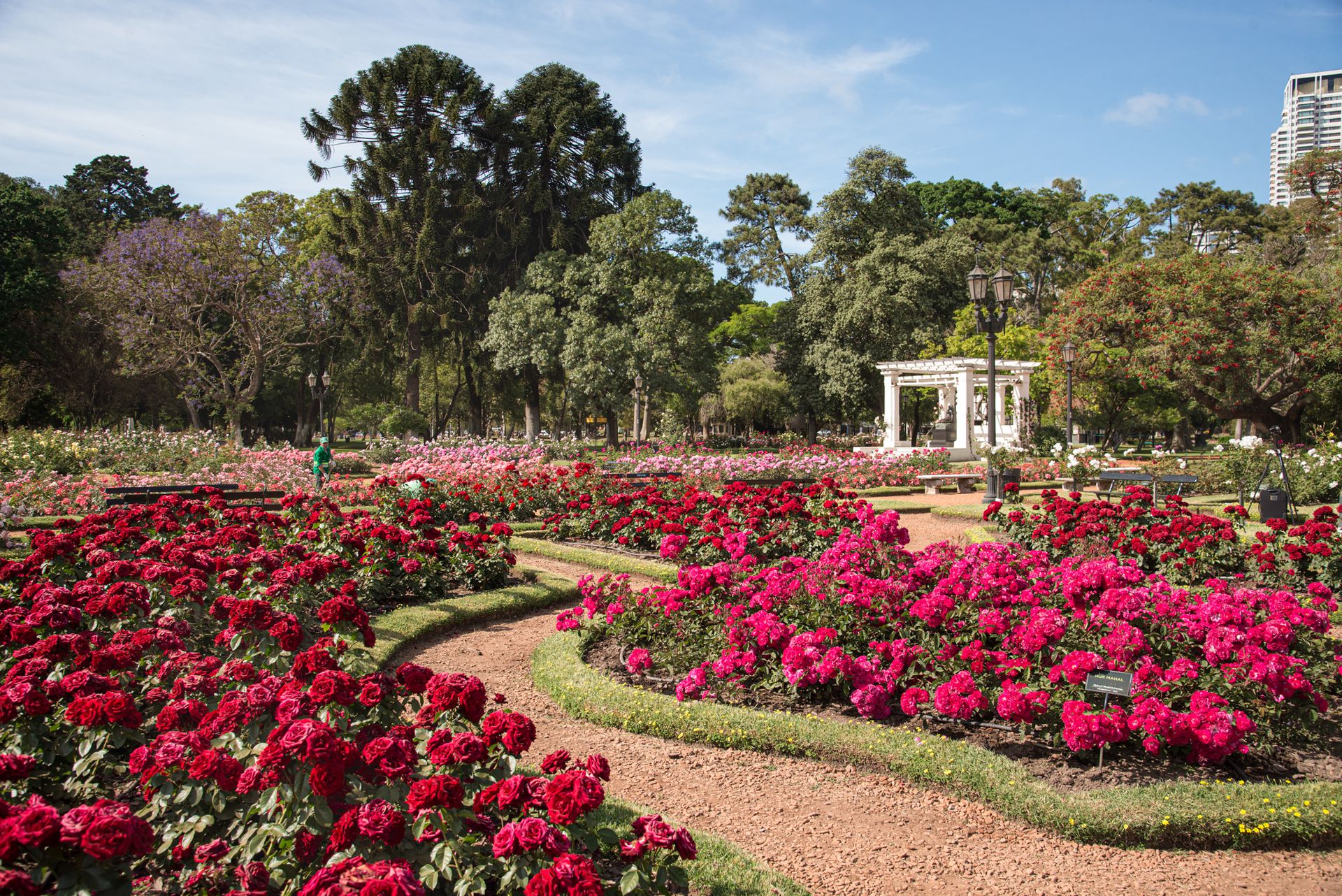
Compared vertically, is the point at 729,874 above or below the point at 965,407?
below

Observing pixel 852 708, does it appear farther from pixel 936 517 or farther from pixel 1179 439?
pixel 1179 439

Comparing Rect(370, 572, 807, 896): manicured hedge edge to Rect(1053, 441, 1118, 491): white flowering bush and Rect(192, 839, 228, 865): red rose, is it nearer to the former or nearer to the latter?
Rect(192, 839, 228, 865): red rose

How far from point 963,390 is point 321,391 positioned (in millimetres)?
26649

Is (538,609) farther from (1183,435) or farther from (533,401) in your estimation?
(1183,435)

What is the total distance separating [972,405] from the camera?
2900 cm

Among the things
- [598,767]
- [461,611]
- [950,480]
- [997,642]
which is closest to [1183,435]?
[950,480]

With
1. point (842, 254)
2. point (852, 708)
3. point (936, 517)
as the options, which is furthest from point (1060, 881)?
point (842, 254)

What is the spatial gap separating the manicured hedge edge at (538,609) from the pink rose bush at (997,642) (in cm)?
144

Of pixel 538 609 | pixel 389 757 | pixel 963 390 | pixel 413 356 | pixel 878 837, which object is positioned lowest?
pixel 878 837

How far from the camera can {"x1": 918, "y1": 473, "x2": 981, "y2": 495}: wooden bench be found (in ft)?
59.3

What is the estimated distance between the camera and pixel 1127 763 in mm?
4332

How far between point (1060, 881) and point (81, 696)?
3775 mm

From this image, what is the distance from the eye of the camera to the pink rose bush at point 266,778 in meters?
2.27

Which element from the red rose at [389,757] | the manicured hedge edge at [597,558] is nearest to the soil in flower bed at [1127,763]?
the red rose at [389,757]
